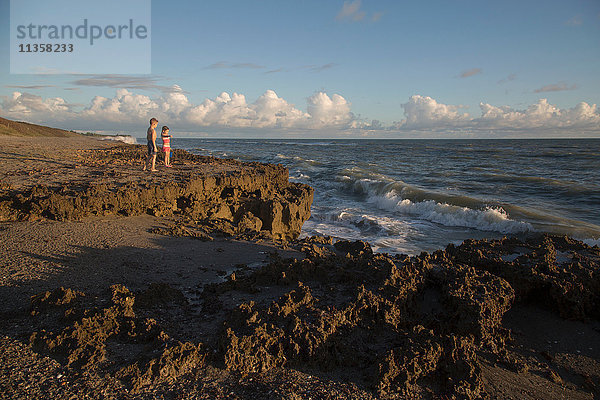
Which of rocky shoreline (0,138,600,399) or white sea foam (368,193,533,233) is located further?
white sea foam (368,193,533,233)

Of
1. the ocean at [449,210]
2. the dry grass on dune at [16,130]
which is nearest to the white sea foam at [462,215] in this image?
the ocean at [449,210]

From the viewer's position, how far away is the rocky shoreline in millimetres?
2686

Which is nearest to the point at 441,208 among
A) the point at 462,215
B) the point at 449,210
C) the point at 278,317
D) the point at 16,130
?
the point at 449,210

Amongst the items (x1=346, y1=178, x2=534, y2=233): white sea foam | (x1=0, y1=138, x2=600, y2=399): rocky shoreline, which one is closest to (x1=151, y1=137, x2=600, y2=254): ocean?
(x1=346, y1=178, x2=534, y2=233): white sea foam

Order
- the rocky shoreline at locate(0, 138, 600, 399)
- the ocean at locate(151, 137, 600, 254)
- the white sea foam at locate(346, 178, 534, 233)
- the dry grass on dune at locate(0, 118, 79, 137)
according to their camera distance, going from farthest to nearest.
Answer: the dry grass on dune at locate(0, 118, 79, 137), the white sea foam at locate(346, 178, 534, 233), the ocean at locate(151, 137, 600, 254), the rocky shoreline at locate(0, 138, 600, 399)

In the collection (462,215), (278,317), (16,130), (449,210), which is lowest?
(462,215)

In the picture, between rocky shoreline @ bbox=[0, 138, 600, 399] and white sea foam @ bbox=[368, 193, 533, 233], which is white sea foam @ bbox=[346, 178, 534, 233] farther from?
rocky shoreline @ bbox=[0, 138, 600, 399]

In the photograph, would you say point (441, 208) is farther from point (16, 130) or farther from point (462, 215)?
point (16, 130)

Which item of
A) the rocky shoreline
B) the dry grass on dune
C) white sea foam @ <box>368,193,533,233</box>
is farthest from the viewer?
the dry grass on dune

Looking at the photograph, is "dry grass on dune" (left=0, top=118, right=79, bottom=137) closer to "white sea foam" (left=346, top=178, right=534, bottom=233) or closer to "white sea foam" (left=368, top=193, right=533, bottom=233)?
"white sea foam" (left=346, top=178, right=534, bottom=233)

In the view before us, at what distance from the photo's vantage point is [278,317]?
10.8 ft

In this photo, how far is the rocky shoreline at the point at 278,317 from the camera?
269 centimetres

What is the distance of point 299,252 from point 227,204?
12.7 ft

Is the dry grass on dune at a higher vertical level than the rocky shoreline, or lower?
higher
